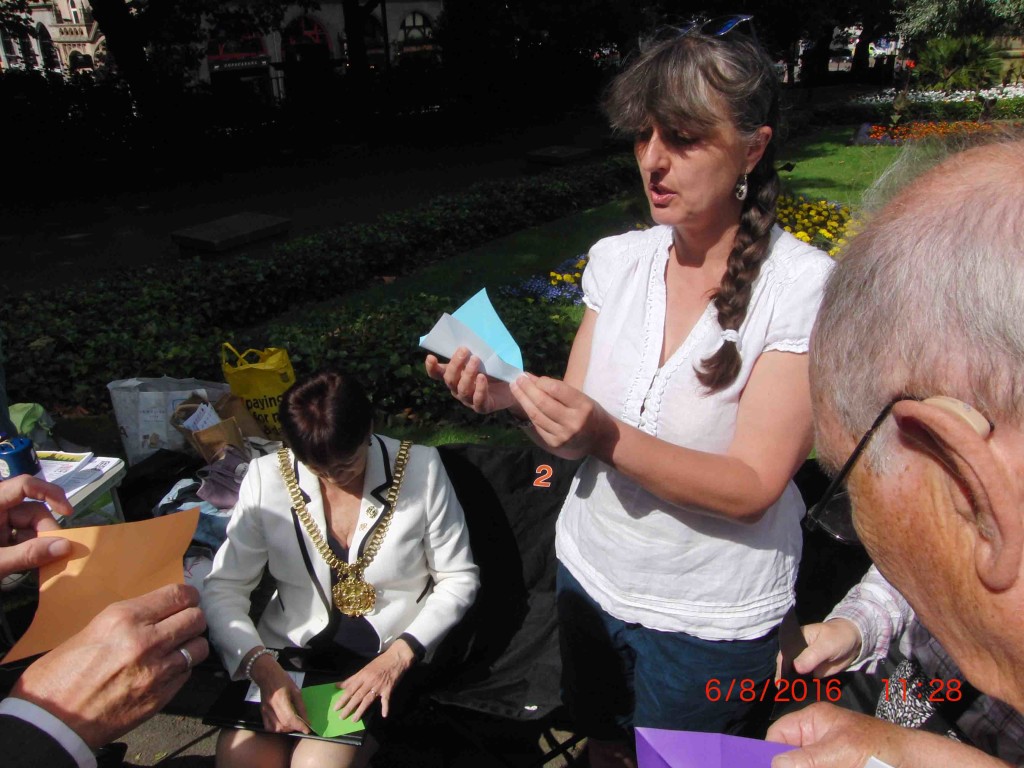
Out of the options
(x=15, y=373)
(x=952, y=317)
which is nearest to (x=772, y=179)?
(x=952, y=317)

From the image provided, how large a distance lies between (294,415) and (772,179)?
152 cm

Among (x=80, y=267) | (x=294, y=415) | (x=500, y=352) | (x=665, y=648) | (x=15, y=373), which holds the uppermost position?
(x=500, y=352)

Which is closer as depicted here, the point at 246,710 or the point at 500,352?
the point at 500,352

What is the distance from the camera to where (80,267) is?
941cm

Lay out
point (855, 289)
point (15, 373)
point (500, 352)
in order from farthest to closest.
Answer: point (15, 373)
point (500, 352)
point (855, 289)

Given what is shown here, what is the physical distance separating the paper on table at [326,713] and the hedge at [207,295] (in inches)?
123

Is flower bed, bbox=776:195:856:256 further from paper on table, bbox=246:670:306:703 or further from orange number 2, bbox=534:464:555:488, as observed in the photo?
paper on table, bbox=246:670:306:703

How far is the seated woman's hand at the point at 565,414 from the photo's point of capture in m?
1.48

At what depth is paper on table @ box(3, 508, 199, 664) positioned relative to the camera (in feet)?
4.68

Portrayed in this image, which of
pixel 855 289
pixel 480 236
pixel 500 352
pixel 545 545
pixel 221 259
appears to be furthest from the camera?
pixel 480 236

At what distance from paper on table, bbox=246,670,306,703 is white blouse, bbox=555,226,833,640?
104cm

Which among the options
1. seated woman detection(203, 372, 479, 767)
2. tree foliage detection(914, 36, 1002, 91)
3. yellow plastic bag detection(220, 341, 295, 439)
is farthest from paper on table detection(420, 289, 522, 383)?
tree foliage detection(914, 36, 1002, 91)

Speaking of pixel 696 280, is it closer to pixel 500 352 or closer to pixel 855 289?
pixel 500 352

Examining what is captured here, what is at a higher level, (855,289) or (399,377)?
(855,289)
